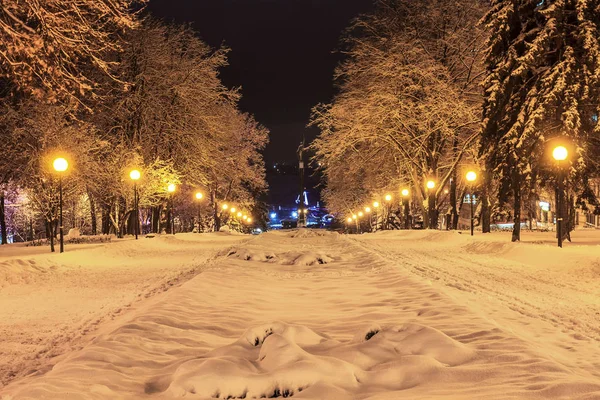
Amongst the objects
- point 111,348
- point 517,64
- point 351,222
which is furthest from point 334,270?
point 351,222

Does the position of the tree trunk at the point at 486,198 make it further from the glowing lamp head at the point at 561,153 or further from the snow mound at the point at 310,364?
the snow mound at the point at 310,364

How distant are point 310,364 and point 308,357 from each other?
247mm

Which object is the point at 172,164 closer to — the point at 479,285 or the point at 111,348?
the point at 479,285

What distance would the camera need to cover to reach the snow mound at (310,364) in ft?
17.6

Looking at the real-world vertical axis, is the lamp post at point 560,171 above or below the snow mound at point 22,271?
above

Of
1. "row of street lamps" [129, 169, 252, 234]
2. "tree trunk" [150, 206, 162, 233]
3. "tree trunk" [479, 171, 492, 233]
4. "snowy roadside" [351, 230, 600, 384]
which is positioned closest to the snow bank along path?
"snowy roadside" [351, 230, 600, 384]

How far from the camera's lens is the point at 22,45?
398 inches

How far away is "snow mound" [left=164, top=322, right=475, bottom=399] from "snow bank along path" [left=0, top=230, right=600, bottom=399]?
0.01 metres

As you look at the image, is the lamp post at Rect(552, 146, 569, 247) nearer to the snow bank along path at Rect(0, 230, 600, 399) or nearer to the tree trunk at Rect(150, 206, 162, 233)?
the snow bank along path at Rect(0, 230, 600, 399)

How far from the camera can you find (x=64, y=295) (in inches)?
481

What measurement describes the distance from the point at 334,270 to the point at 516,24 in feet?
46.2

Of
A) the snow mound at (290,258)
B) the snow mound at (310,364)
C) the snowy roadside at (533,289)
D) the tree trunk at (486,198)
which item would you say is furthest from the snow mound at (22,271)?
the tree trunk at (486,198)

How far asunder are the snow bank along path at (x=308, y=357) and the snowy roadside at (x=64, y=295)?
522 millimetres

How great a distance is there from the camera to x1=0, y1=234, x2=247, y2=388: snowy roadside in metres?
7.36
